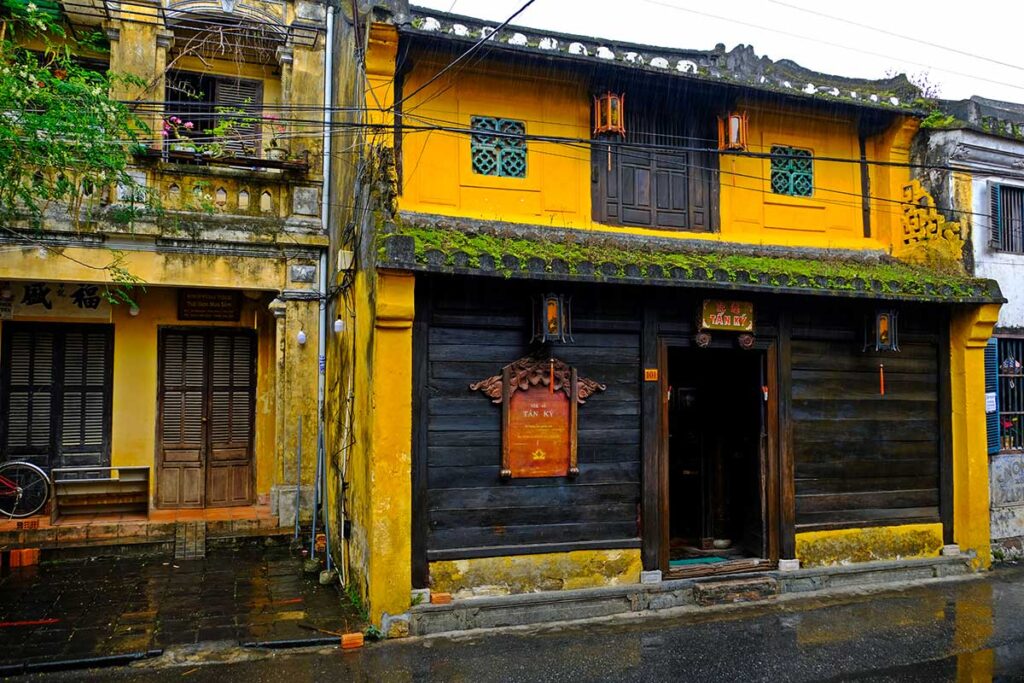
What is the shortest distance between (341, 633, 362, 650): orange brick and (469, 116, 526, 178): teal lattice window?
531 cm

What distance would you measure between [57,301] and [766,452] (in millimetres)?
10802

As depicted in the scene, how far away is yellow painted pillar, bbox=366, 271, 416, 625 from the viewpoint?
7.21 metres

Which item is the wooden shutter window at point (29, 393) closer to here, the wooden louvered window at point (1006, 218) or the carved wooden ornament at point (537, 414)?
the carved wooden ornament at point (537, 414)

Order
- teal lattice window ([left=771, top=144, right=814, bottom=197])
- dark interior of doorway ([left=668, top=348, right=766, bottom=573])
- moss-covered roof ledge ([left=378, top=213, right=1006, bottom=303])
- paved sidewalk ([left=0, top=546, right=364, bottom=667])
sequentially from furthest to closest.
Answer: teal lattice window ([left=771, top=144, right=814, bottom=197])
dark interior of doorway ([left=668, top=348, right=766, bottom=573])
moss-covered roof ledge ([left=378, top=213, right=1006, bottom=303])
paved sidewalk ([left=0, top=546, right=364, bottom=667])

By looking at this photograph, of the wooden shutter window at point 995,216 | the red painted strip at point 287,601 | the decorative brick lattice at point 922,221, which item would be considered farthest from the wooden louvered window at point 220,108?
the wooden shutter window at point 995,216

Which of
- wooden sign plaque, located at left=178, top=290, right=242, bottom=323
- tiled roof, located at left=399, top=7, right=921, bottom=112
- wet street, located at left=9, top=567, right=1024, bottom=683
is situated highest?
tiled roof, located at left=399, top=7, right=921, bottom=112

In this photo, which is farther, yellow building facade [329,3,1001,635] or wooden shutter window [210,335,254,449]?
wooden shutter window [210,335,254,449]

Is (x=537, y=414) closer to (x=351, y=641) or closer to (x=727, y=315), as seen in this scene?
(x=727, y=315)

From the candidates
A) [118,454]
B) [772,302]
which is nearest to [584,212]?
[772,302]

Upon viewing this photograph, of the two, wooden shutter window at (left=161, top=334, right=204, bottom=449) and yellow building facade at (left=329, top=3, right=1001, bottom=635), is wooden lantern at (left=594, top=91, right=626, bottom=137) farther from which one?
wooden shutter window at (left=161, top=334, right=204, bottom=449)

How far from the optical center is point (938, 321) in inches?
387

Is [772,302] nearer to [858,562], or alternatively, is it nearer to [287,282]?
[858,562]

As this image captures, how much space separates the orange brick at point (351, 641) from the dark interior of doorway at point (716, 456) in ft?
13.3

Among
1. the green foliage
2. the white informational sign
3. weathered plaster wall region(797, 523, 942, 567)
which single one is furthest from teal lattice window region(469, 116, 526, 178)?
the white informational sign
